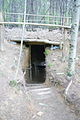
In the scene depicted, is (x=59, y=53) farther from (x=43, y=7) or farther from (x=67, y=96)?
(x=43, y=7)

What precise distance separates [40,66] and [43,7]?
8.52 m

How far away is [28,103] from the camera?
5770mm

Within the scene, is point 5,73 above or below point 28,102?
above

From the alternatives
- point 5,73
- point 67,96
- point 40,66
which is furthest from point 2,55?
point 40,66

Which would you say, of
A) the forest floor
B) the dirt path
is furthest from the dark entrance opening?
the dirt path

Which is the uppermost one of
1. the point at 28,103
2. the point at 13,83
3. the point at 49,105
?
the point at 13,83

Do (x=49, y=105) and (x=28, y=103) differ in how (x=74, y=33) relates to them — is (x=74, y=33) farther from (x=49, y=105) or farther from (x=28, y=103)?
(x=28, y=103)

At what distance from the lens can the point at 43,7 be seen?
20.8m

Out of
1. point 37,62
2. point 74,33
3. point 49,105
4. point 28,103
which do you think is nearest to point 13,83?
point 28,103

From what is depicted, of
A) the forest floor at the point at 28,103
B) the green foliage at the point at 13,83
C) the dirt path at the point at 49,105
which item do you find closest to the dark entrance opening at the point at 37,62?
the forest floor at the point at 28,103

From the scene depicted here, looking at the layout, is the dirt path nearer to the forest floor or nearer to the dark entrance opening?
the forest floor

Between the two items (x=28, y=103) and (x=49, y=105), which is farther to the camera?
(x=49, y=105)

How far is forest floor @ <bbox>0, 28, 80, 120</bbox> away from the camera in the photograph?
203 inches

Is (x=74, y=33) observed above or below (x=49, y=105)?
above
